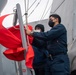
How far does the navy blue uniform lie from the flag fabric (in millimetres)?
526

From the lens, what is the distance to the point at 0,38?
379cm

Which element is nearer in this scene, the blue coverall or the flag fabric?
the flag fabric

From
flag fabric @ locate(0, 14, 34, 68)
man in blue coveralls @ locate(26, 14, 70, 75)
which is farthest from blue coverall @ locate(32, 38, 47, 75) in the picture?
flag fabric @ locate(0, 14, 34, 68)

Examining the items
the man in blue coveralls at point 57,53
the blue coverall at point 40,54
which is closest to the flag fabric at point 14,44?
the blue coverall at point 40,54

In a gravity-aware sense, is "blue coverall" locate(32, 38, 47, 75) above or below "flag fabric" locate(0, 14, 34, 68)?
below

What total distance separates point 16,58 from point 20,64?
0.12m

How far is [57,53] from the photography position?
14.3ft

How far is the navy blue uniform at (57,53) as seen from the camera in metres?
4.29

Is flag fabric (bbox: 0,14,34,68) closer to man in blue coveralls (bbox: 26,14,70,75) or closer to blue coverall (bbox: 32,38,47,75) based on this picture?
blue coverall (bbox: 32,38,47,75)

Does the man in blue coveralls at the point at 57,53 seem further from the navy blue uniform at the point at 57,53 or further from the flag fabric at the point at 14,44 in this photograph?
the flag fabric at the point at 14,44

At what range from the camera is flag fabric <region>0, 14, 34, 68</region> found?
3.75 m

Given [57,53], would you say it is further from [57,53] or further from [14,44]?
[14,44]

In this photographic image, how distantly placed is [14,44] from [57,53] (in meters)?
0.80

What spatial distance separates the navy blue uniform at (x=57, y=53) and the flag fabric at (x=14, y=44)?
0.53 m
